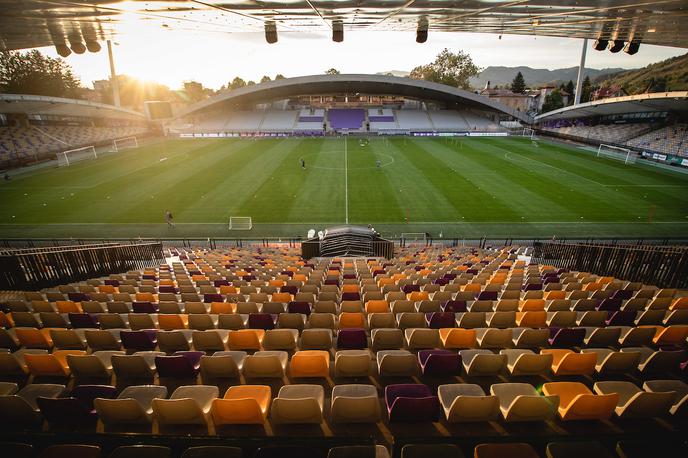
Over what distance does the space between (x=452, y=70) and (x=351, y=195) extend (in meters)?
96.3

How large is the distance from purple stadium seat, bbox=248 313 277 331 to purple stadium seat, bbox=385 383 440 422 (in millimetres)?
3522

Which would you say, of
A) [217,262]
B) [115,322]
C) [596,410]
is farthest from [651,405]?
[217,262]

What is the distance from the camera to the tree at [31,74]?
64.2 m

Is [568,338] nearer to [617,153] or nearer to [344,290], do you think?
[344,290]

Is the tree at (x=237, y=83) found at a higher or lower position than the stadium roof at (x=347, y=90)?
higher

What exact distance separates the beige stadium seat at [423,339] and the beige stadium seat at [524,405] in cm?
176

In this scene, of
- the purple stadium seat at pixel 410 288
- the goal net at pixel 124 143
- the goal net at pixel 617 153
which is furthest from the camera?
the goal net at pixel 124 143

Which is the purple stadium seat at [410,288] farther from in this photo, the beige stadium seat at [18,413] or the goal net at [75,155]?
the goal net at [75,155]

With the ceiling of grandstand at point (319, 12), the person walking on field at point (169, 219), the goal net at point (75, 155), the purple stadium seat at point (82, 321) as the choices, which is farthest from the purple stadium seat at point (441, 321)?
the goal net at point (75, 155)

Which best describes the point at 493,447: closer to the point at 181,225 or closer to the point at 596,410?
the point at 596,410

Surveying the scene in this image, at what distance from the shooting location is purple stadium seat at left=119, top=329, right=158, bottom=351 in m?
6.73

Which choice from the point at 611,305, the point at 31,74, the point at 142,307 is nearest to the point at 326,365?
the point at 142,307

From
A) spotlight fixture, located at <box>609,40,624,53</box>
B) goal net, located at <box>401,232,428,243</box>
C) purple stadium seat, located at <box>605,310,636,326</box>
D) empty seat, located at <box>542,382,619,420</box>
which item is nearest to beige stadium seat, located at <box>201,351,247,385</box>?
empty seat, located at <box>542,382,619,420</box>

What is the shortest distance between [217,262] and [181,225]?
1100 centimetres
